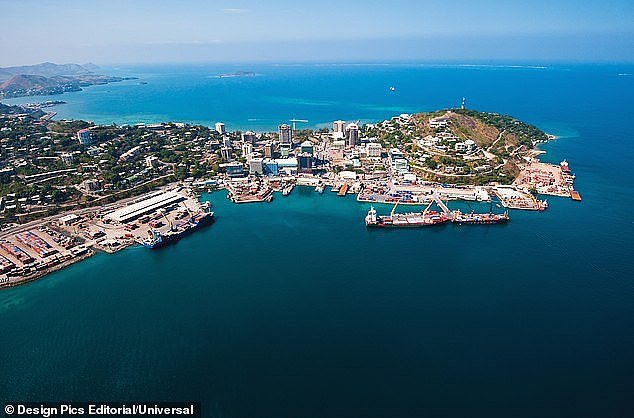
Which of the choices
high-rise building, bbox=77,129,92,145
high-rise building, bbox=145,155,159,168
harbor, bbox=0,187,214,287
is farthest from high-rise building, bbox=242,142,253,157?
high-rise building, bbox=77,129,92,145

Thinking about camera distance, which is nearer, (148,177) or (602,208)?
(602,208)

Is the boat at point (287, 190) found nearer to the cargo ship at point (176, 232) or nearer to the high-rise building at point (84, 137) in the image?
the cargo ship at point (176, 232)

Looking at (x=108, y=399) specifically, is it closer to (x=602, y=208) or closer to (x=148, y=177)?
(x=148, y=177)

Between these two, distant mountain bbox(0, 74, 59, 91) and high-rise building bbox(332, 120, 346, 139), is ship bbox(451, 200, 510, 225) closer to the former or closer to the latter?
high-rise building bbox(332, 120, 346, 139)

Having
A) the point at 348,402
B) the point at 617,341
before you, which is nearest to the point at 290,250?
the point at 348,402

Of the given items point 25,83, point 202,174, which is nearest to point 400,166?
point 202,174

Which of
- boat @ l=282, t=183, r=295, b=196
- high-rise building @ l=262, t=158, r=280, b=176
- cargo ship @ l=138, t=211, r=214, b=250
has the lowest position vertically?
cargo ship @ l=138, t=211, r=214, b=250

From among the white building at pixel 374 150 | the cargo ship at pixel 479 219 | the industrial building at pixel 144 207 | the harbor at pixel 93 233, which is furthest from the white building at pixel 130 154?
the cargo ship at pixel 479 219
